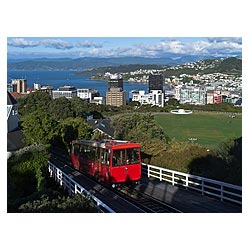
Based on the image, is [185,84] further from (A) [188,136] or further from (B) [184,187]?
(B) [184,187]

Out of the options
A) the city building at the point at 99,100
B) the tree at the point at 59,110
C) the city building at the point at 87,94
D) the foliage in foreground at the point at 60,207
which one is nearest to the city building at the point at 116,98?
→ the city building at the point at 99,100

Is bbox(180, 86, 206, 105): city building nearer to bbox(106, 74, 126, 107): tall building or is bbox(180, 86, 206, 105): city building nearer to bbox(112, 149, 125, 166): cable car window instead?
bbox(106, 74, 126, 107): tall building

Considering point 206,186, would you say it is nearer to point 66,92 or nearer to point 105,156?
point 105,156

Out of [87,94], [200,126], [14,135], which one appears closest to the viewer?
[14,135]

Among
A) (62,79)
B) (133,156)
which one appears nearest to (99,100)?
(62,79)

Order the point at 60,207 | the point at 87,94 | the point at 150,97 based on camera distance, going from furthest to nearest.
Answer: the point at 87,94 → the point at 150,97 → the point at 60,207

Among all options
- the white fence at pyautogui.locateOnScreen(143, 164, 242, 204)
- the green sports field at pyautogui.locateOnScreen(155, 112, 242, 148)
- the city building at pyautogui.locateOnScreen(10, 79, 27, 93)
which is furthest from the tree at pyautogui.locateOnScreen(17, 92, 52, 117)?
the white fence at pyautogui.locateOnScreen(143, 164, 242, 204)
